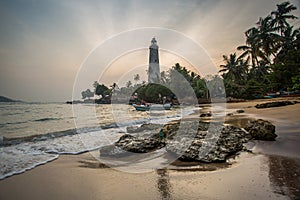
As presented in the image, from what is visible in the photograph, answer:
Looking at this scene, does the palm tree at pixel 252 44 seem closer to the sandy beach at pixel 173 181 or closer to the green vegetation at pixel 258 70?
the green vegetation at pixel 258 70

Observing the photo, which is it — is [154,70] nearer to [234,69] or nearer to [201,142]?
[234,69]

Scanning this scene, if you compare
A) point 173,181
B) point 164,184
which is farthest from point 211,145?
point 164,184

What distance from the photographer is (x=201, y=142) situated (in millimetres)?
5023

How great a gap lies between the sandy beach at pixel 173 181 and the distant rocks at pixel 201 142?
41 centimetres

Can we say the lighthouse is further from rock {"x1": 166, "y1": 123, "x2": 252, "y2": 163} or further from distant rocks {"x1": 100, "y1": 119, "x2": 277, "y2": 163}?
rock {"x1": 166, "y1": 123, "x2": 252, "y2": 163}

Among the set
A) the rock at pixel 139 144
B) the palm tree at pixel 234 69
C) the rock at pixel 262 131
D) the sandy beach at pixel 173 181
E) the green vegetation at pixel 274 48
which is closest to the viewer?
the sandy beach at pixel 173 181

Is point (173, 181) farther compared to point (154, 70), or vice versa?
point (154, 70)

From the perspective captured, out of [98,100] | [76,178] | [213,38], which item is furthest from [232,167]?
[98,100]

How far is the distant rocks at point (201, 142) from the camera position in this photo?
14.9ft

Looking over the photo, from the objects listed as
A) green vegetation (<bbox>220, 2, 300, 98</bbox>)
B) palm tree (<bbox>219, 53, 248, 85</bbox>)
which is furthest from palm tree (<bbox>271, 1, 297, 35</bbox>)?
palm tree (<bbox>219, 53, 248, 85</bbox>)

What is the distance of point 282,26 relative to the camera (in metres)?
32.5

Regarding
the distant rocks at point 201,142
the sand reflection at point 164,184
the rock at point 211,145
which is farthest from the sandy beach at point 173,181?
the distant rocks at point 201,142

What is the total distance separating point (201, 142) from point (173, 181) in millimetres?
2030

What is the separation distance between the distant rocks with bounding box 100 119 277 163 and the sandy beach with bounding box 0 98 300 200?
1.35ft
